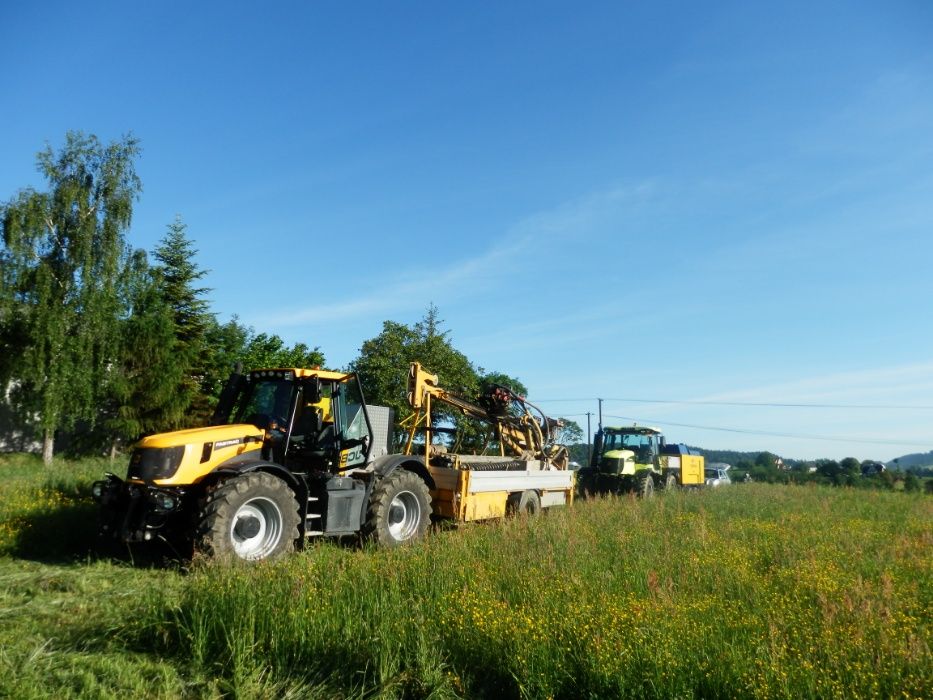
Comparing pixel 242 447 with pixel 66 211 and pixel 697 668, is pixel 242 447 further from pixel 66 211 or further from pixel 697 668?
pixel 66 211

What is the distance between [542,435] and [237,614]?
32.6 feet

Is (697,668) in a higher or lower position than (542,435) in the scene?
lower

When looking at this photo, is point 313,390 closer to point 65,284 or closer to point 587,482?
point 587,482

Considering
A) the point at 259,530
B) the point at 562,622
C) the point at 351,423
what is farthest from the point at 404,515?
the point at 562,622

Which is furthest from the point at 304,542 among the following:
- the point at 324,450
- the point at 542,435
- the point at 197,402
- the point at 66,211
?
the point at 66,211

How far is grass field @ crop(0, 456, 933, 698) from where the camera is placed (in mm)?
4270

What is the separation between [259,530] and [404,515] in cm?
253

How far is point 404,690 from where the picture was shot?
15.0 feet

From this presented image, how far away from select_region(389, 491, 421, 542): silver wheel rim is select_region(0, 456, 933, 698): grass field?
1.95 m

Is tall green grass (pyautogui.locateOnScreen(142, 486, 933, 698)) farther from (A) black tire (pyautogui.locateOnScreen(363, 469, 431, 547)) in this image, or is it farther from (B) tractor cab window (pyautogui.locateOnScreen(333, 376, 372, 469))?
(B) tractor cab window (pyautogui.locateOnScreen(333, 376, 372, 469))

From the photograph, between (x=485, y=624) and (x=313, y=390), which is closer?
(x=485, y=624)

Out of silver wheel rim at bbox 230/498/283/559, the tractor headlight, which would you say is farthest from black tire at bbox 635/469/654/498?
the tractor headlight

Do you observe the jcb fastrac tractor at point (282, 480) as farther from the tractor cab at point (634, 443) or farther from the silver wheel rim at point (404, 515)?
the tractor cab at point (634, 443)

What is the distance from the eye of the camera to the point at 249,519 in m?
8.14
